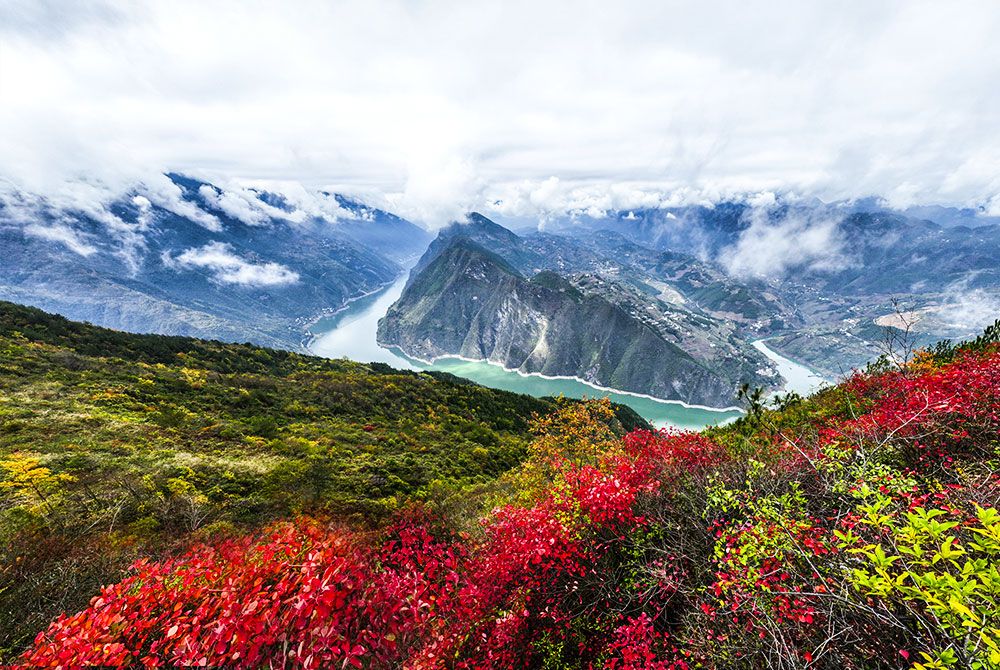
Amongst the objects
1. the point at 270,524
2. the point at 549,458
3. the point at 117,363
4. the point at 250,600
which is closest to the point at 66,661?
the point at 250,600

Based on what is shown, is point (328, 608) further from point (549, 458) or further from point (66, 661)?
point (549, 458)

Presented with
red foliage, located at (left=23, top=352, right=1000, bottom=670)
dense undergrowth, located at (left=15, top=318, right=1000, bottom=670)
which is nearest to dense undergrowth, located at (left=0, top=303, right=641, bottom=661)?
red foliage, located at (left=23, top=352, right=1000, bottom=670)

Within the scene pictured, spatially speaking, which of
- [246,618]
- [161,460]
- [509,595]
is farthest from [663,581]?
[161,460]

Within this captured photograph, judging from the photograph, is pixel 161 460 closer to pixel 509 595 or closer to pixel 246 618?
pixel 246 618

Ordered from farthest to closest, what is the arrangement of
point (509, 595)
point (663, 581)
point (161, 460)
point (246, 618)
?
point (161, 460) < point (509, 595) < point (663, 581) < point (246, 618)

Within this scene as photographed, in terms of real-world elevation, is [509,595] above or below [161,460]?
above

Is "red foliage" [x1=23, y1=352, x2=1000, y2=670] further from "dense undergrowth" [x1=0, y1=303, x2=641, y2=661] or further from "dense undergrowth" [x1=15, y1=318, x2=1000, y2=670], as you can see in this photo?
"dense undergrowth" [x1=0, y1=303, x2=641, y2=661]

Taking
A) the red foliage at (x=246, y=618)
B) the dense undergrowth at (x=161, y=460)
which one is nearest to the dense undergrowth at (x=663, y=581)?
the red foliage at (x=246, y=618)
